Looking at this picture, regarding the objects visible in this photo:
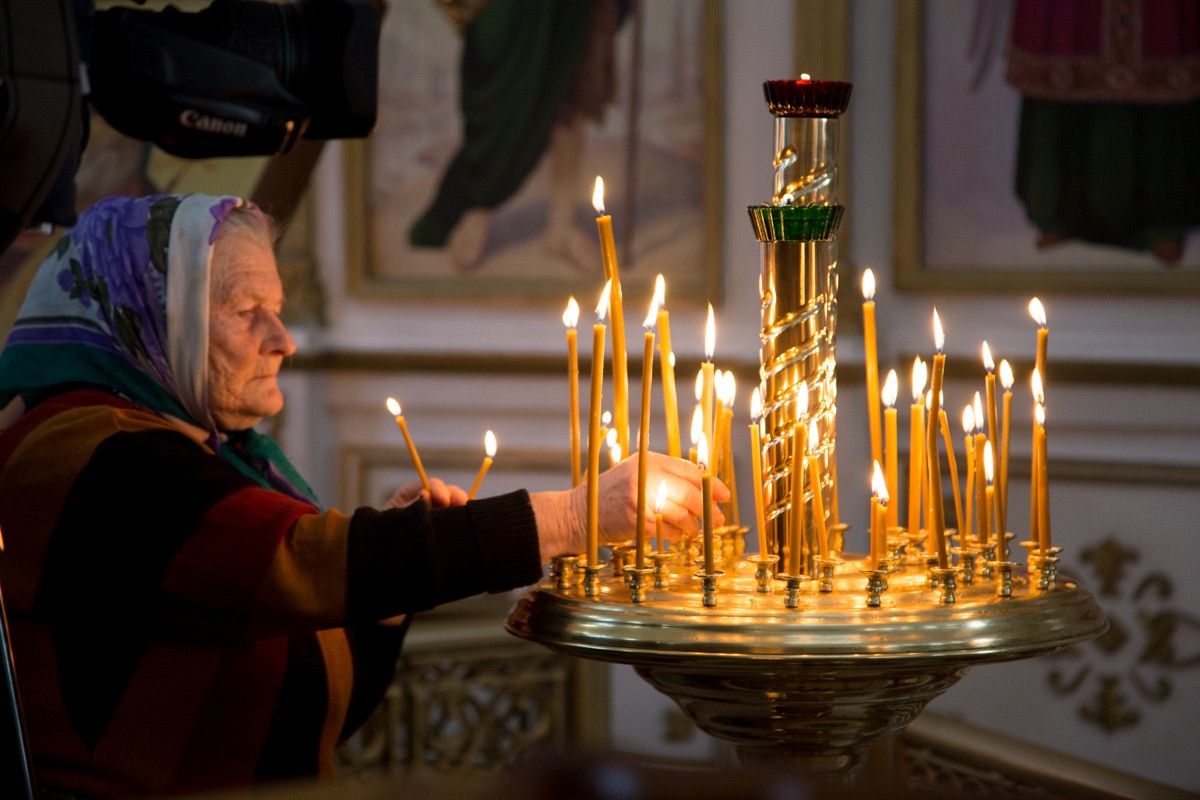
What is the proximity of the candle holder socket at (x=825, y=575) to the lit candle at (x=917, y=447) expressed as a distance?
0.57 ft

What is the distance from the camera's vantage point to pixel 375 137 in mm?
4008

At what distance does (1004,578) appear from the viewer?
126cm

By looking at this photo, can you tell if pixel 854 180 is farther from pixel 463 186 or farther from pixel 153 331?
pixel 153 331

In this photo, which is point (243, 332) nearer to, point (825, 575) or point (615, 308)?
point (615, 308)

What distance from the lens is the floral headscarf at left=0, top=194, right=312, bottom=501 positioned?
1.90 metres

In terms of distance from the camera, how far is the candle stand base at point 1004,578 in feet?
4.09

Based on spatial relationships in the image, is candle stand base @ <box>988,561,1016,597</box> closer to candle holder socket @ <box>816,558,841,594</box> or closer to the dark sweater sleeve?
candle holder socket @ <box>816,558,841,594</box>

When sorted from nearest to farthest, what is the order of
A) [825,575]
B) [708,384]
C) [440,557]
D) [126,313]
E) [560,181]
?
[825,575] → [708,384] → [440,557] → [126,313] → [560,181]

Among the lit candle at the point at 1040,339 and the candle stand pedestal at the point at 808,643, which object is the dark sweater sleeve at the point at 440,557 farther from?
the lit candle at the point at 1040,339

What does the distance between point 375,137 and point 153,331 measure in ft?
7.13

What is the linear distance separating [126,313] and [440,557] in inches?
21.1

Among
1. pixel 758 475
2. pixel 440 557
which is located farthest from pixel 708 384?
pixel 440 557

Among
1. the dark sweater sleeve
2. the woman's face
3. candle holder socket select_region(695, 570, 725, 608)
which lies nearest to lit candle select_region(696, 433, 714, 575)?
candle holder socket select_region(695, 570, 725, 608)

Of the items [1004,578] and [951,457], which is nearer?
[1004,578]
